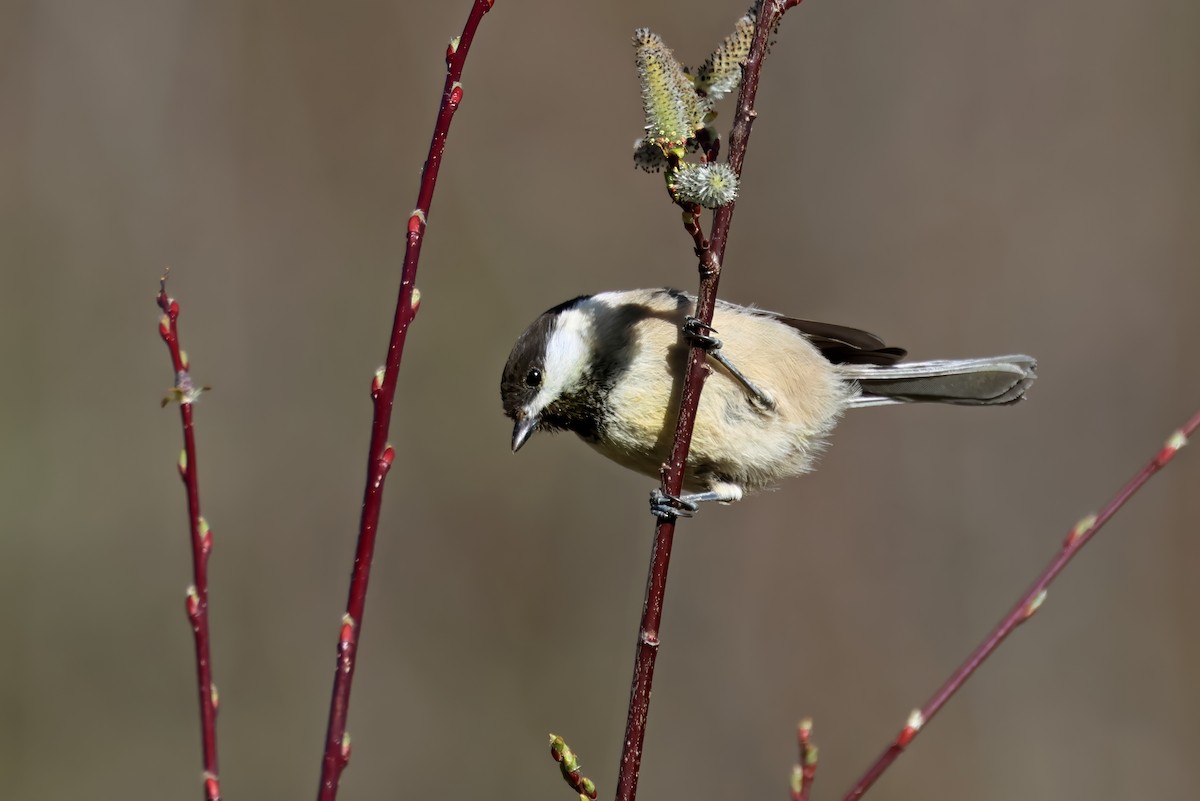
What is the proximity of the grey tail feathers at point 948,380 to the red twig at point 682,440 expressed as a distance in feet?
5.36

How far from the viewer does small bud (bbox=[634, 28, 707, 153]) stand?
1948mm

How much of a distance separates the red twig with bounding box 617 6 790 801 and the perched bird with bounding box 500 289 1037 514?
670 millimetres

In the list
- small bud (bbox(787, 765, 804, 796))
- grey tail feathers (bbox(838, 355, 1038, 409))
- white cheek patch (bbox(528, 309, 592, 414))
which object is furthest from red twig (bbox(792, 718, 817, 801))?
grey tail feathers (bbox(838, 355, 1038, 409))

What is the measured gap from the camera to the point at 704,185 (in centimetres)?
193

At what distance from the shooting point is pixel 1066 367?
18.5ft

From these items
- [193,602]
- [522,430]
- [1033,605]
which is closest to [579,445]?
[522,430]

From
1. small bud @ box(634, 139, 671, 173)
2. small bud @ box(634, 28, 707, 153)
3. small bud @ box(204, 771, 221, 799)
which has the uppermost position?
small bud @ box(634, 28, 707, 153)

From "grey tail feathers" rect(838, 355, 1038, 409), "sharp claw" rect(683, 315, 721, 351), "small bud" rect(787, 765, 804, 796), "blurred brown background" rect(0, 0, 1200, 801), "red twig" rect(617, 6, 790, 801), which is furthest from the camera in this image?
"blurred brown background" rect(0, 0, 1200, 801)

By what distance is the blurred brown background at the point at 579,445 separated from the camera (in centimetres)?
545

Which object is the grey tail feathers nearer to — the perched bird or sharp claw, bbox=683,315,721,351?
the perched bird

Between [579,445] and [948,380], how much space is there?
2.62m

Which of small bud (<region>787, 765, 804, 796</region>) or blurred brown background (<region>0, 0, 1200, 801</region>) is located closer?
small bud (<region>787, 765, 804, 796</region>)

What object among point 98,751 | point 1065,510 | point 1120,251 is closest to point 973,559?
point 1065,510

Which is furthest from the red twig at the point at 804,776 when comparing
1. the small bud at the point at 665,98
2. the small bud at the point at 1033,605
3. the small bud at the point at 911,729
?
the small bud at the point at 665,98
